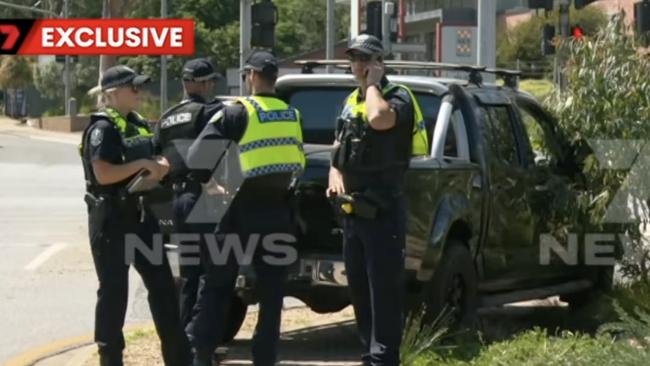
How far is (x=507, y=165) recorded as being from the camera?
10070 millimetres

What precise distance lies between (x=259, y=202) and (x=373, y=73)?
943 mm

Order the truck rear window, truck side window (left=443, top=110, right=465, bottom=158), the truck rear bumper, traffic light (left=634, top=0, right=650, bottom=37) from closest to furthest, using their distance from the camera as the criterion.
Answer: the truck rear bumper < truck side window (left=443, top=110, right=465, bottom=158) < the truck rear window < traffic light (left=634, top=0, right=650, bottom=37)

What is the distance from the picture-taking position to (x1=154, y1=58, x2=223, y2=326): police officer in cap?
8.53 m

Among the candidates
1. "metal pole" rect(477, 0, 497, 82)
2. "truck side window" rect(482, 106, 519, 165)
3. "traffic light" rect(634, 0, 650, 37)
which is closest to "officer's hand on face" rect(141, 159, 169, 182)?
"truck side window" rect(482, 106, 519, 165)

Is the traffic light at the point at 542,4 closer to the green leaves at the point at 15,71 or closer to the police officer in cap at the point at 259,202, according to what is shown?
the police officer in cap at the point at 259,202

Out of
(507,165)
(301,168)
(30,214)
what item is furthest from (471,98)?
(30,214)

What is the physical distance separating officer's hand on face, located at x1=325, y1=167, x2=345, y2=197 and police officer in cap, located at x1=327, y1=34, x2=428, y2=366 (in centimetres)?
1

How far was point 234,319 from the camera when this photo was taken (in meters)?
9.77

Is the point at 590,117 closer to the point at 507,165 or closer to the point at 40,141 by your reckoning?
the point at 507,165

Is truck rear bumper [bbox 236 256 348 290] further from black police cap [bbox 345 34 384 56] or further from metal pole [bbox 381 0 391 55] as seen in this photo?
metal pole [bbox 381 0 391 55]

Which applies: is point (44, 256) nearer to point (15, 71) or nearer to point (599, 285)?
point (599, 285)

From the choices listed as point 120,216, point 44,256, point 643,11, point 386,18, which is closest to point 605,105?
point 120,216

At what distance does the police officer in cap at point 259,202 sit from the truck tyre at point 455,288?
1.37 m

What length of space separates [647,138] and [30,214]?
42.5ft
